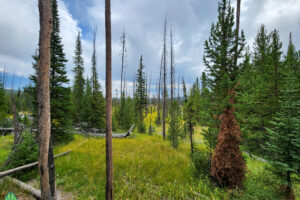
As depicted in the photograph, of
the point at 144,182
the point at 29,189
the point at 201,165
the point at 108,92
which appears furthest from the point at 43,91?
the point at 201,165

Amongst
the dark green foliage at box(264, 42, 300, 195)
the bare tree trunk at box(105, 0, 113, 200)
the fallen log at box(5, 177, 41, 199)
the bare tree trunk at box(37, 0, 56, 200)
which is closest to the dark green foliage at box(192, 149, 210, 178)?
the dark green foliage at box(264, 42, 300, 195)

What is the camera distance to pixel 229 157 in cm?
462

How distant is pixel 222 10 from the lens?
19.1ft

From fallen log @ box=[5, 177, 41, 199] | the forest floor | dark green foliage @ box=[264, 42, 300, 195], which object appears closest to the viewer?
dark green foliage @ box=[264, 42, 300, 195]

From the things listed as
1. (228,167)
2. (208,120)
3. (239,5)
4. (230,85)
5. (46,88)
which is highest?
(239,5)

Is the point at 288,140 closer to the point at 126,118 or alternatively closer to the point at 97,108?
the point at 97,108

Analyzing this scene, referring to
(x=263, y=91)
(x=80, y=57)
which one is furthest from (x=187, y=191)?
(x=80, y=57)

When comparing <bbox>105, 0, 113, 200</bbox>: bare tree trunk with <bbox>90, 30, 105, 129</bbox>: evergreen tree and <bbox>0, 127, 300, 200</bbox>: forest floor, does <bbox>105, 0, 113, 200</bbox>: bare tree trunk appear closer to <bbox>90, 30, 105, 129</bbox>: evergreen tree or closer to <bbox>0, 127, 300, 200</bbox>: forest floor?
<bbox>0, 127, 300, 200</bbox>: forest floor

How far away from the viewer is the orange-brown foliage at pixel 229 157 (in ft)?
14.9

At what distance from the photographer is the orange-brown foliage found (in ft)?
14.9

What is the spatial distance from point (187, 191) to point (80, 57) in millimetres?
28338

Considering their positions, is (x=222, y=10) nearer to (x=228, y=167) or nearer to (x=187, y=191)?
(x=228, y=167)

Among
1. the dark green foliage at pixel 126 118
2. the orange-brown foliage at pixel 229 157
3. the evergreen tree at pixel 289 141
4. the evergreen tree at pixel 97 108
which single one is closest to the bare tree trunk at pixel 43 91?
the orange-brown foliage at pixel 229 157

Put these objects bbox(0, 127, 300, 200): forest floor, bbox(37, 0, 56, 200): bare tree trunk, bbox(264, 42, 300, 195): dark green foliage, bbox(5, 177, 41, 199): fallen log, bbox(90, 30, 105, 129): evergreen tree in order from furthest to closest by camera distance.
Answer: bbox(90, 30, 105, 129): evergreen tree
bbox(0, 127, 300, 200): forest floor
bbox(5, 177, 41, 199): fallen log
bbox(264, 42, 300, 195): dark green foliage
bbox(37, 0, 56, 200): bare tree trunk
